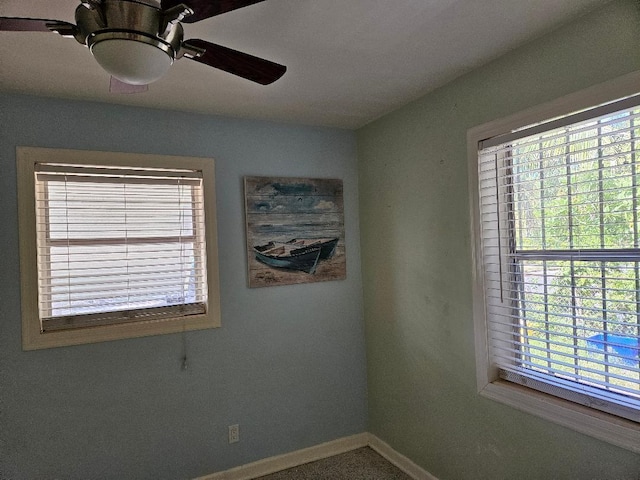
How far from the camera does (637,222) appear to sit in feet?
5.15

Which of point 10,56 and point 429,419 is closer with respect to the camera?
point 10,56

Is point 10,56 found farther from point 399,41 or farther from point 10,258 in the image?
point 399,41

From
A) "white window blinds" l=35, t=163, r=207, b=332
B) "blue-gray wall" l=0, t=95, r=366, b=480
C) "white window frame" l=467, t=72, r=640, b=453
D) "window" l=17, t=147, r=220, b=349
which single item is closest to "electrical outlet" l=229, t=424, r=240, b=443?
"blue-gray wall" l=0, t=95, r=366, b=480

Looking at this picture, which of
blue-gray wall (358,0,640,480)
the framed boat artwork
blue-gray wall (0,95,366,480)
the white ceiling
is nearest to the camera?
the white ceiling

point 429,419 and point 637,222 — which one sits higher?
point 637,222

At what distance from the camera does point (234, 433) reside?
2.72m

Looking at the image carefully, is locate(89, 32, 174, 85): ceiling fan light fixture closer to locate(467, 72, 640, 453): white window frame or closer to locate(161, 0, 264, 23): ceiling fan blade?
locate(161, 0, 264, 23): ceiling fan blade

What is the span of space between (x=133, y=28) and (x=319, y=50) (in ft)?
3.30

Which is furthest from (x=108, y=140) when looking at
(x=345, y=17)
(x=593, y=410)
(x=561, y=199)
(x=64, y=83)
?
Answer: (x=593, y=410)

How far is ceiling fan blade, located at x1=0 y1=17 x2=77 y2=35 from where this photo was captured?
1.12 meters

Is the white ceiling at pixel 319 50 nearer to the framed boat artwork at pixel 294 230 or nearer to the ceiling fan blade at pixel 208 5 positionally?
the ceiling fan blade at pixel 208 5

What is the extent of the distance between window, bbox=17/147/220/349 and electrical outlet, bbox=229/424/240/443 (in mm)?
698

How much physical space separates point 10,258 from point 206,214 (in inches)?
41.8

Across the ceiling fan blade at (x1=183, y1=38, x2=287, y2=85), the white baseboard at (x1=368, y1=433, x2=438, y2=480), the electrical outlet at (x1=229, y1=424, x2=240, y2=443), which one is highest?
the ceiling fan blade at (x1=183, y1=38, x2=287, y2=85)
